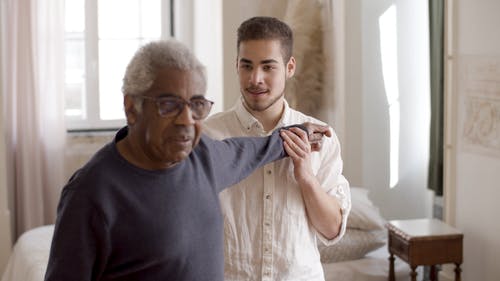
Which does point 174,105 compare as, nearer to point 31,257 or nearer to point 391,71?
point 31,257

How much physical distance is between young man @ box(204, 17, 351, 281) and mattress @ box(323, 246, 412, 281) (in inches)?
75.1

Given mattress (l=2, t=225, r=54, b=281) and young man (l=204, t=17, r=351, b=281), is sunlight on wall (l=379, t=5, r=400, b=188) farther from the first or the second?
young man (l=204, t=17, r=351, b=281)

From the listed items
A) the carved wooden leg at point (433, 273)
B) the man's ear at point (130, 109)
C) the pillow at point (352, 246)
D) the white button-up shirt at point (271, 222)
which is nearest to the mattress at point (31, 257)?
the pillow at point (352, 246)

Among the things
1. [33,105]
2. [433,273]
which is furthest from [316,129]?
[33,105]

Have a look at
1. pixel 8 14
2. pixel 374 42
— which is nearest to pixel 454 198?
pixel 374 42

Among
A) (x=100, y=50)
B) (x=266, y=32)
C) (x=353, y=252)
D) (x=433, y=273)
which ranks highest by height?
(x=100, y=50)

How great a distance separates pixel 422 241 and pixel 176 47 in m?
2.54

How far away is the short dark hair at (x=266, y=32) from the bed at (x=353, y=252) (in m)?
2.05

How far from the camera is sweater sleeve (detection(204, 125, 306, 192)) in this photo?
180cm

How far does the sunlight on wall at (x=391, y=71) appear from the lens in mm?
4707

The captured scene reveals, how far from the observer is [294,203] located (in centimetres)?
199

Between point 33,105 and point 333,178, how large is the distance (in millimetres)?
3874

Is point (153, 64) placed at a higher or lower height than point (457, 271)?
higher

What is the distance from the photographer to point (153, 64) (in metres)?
1.50
